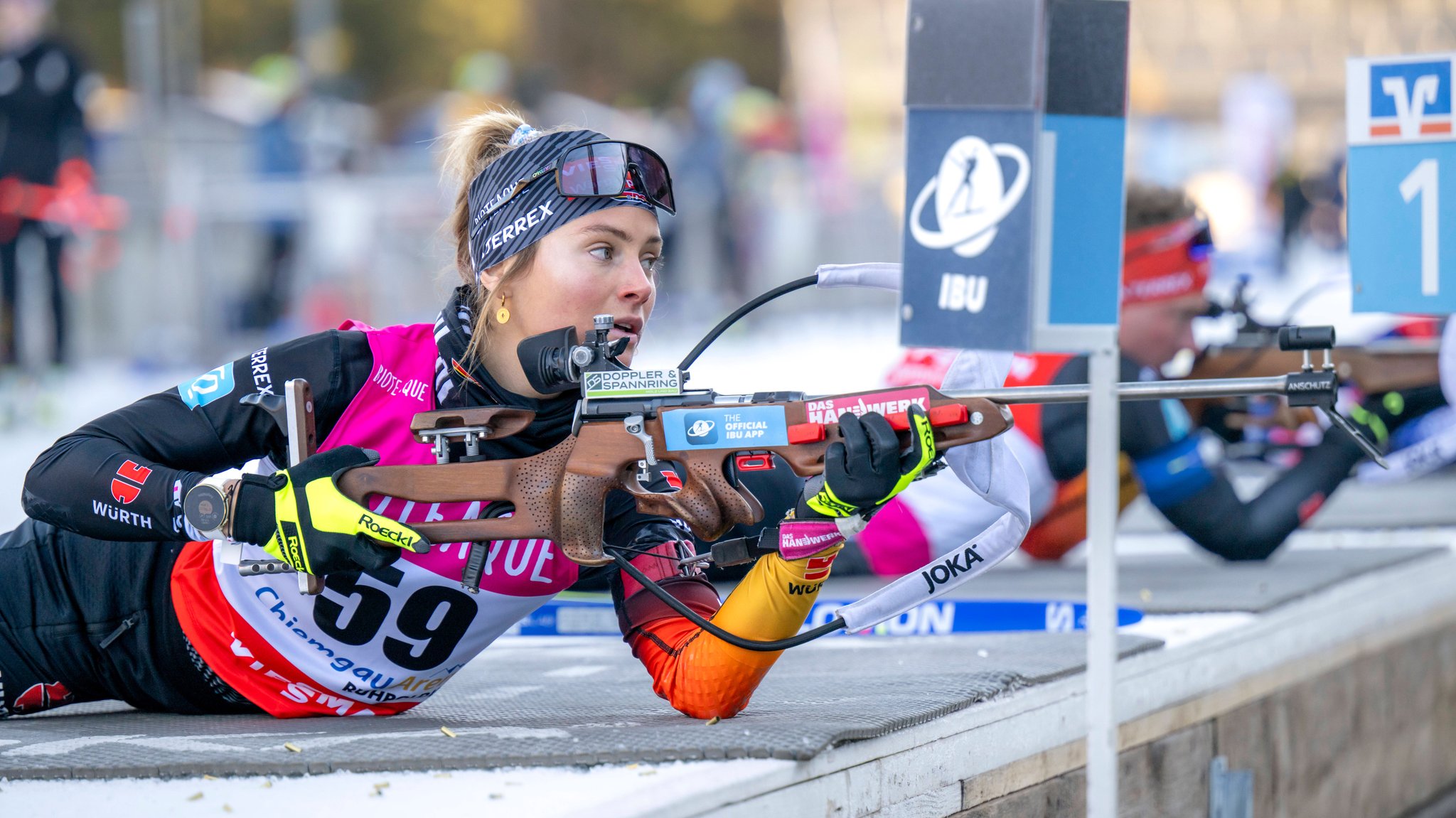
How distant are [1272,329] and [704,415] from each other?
97.9 inches

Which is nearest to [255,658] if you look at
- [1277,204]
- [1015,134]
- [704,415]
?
[704,415]

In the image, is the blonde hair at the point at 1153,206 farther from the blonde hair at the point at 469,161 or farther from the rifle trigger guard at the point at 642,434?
the rifle trigger guard at the point at 642,434

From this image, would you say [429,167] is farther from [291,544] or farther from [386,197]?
[291,544]

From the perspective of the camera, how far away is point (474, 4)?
3262 centimetres

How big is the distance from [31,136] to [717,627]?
739 cm

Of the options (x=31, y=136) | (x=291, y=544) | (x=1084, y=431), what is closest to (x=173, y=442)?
(x=291, y=544)

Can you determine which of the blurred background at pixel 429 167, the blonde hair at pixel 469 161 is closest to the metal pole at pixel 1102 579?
the blonde hair at pixel 469 161

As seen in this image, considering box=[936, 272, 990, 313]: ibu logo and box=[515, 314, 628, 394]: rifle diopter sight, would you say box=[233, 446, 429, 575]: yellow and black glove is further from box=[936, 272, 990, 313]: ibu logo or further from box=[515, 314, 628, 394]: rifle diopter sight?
box=[936, 272, 990, 313]: ibu logo

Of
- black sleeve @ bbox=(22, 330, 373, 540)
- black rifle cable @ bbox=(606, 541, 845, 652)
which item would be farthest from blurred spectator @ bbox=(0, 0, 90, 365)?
black rifle cable @ bbox=(606, 541, 845, 652)

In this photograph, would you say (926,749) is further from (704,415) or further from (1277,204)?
(1277,204)

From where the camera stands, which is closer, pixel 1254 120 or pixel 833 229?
pixel 833 229

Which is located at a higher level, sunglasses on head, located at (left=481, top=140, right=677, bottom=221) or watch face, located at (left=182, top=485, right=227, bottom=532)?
sunglasses on head, located at (left=481, top=140, right=677, bottom=221)

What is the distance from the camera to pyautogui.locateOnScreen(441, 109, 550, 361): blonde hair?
2.63m

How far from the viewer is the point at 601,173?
2.40 meters
